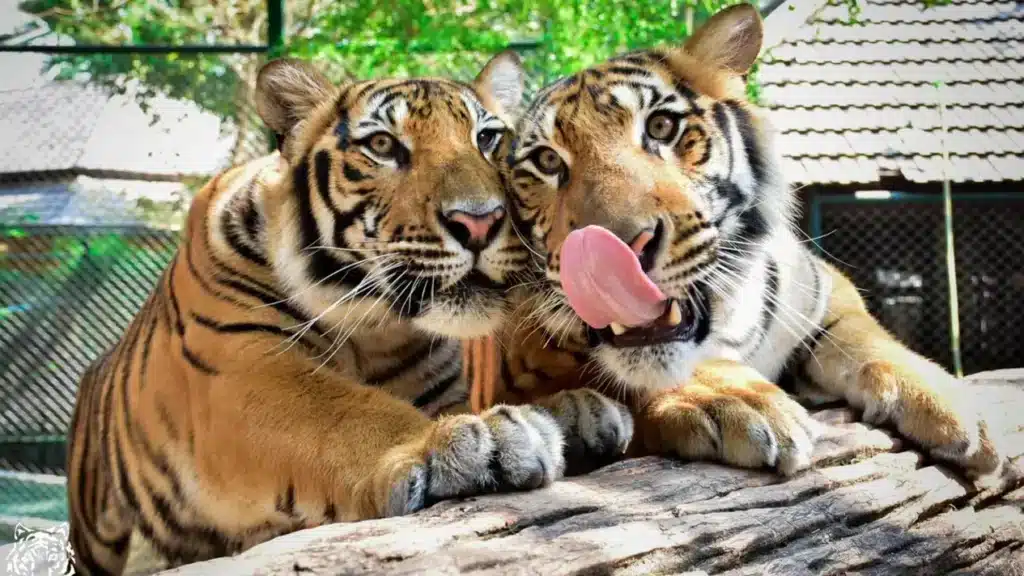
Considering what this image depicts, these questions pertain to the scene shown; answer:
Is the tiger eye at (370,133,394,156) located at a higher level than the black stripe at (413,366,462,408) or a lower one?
higher

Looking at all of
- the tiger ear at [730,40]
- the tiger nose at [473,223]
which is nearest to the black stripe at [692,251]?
the tiger nose at [473,223]

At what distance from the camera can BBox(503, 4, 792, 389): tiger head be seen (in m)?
1.45

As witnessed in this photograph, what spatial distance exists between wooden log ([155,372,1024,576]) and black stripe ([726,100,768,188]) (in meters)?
0.50

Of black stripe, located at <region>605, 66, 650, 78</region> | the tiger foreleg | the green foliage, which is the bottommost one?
the tiger foreleg

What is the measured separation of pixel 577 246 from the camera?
1422mm

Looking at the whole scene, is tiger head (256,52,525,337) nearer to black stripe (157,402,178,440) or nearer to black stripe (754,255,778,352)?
black stripe (157,402,178,440)

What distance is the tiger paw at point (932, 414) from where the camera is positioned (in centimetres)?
169

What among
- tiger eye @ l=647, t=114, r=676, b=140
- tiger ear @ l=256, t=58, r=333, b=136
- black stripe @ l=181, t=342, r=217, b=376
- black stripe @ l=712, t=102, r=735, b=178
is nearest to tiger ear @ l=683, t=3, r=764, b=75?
black stripe @ l=712, t=102, r=735, b=178

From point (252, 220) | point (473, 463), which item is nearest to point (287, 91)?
point (252, 220)

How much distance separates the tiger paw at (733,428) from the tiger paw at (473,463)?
0.95ft

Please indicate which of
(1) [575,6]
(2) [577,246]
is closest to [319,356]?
(2) [577,246]

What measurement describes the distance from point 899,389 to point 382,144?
1.09 meters

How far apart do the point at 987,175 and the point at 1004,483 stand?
99cm

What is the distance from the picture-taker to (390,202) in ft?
5.49
